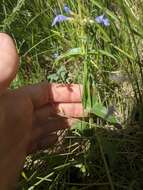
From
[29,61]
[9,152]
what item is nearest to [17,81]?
[29,61]

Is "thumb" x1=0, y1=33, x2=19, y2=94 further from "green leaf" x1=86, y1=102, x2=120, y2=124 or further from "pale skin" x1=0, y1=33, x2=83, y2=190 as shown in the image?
"green leaf" x1=86, y1=102, x2=120, y2=124

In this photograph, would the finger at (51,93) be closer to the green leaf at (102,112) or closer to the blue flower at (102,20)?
the green leaf at (102,112)

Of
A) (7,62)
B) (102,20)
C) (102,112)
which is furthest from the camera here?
(102,20)

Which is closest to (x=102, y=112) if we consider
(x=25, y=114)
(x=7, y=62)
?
(x=25, y=114)

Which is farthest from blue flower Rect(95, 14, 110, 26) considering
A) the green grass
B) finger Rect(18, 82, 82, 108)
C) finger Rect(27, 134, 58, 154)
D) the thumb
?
the thumb

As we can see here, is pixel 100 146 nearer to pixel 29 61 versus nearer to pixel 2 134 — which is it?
pixel 2 134

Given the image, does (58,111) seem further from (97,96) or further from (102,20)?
(102,20)

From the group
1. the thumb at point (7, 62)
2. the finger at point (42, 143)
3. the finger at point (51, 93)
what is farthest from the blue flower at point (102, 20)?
the thumb at point (7, 62)

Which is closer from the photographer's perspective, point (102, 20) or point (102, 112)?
point (102, 112)
